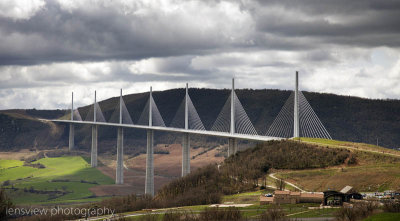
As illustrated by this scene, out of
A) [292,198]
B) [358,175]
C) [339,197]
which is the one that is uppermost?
[358,175]

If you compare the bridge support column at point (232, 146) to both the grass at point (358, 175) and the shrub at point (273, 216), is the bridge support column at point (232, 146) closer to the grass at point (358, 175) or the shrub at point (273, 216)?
the grass at point (358, 175)

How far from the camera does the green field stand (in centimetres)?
11650

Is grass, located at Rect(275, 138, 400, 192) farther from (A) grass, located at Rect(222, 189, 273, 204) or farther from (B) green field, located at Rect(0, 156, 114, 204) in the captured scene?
(B) green field, located at Rect(0, 156, 114, 204)

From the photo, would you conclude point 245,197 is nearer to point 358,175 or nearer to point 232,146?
point 358,175

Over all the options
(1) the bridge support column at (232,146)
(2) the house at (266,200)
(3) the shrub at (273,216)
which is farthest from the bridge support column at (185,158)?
(3) the shrub at (273,216)

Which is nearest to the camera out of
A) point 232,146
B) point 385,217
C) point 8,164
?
point 385,217

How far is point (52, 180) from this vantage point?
5438 inches

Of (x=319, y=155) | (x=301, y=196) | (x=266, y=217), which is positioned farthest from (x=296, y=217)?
(x=319, y=155)

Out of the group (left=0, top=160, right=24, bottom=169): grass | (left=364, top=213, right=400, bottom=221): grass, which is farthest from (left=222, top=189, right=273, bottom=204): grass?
(left=0, top=160, right=24, bottom=169): grass

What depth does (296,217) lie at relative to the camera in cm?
4616

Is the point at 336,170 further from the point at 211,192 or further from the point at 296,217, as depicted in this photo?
the point at 296,217

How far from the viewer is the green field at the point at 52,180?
116m

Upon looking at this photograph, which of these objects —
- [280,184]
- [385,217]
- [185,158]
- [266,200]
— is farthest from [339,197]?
[185,158]

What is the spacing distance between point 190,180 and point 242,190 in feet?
39.3
